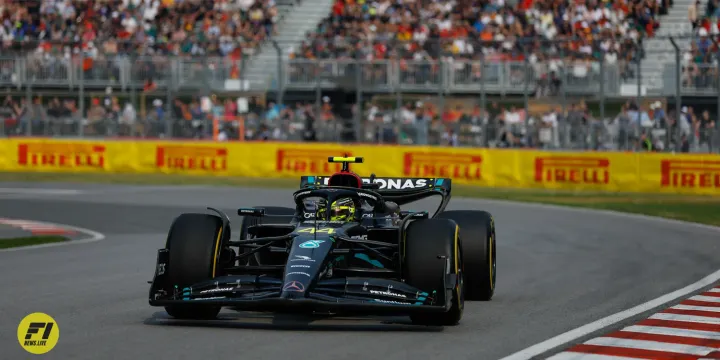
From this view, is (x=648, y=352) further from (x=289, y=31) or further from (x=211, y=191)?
(x=289, y=31)

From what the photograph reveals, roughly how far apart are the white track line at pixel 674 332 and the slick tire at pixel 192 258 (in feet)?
11.6

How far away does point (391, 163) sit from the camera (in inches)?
1330

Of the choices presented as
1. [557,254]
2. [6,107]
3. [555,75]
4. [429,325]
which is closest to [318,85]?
[555,75]

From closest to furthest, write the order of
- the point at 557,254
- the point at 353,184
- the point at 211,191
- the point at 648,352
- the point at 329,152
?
the point at 648,352
the point at 353,184
the point at 557,254
the point at 211,191
the point at 329,152

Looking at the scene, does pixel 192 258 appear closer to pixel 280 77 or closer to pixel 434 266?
pixel 434 266

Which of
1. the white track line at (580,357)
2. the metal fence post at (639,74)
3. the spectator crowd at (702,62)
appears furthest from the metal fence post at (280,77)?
the white track line at (580,357)

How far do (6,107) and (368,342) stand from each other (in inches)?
1152

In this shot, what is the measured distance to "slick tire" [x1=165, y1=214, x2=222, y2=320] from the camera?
1081cm

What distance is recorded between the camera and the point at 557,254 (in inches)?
699

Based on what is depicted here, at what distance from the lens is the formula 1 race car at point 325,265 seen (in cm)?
1023

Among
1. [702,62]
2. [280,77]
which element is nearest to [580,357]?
[702,62]

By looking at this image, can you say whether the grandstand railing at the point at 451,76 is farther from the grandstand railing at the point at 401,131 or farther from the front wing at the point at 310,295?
the front wing at the point at 310,295

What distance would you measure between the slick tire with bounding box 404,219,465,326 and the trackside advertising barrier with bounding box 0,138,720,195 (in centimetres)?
2014

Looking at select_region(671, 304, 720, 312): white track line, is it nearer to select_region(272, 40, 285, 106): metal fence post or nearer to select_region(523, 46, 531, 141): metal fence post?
select_region(523, 46, 531, 141): metal fence post
